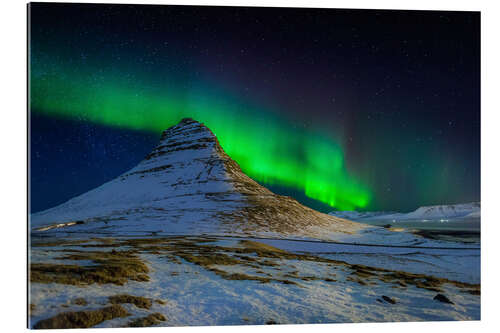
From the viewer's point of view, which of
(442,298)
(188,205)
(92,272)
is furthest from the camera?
(188,205)

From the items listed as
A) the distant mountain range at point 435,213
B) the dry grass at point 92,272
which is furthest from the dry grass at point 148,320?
the distant mountain range at point 435,213

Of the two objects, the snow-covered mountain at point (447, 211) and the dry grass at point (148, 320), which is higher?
the snow-covered mountain at point (447, 211)

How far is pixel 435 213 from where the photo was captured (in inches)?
461

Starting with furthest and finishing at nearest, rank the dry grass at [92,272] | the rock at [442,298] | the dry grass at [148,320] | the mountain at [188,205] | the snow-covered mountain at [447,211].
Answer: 1. the mountain at [188,205]
2. the snow-covered mountain at [447,211]
3. the rock at [442,298]
4. the dry grass at [92,272]
5. the dry grass at [148,320]

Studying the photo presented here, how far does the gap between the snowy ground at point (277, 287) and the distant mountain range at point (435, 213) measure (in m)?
1.01

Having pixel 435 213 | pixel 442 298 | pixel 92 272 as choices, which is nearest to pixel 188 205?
pixel 435 213

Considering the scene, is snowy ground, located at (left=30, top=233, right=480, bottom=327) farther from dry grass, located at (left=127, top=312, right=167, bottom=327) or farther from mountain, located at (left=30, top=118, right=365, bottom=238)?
mountain, located at (left=30, top=118, right=365, bottom=238)

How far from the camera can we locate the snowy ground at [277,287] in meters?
7.87

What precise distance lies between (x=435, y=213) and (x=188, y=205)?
24.6m

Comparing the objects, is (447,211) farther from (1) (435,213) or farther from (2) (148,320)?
(2) (148,320)

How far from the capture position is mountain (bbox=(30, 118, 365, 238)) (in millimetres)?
14047

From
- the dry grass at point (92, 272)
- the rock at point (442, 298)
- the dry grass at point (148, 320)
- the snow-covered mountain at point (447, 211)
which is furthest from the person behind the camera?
the snow-covered mountain at point (447, 211)

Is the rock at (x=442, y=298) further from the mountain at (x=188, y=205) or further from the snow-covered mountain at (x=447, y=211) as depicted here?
the mountain at (x=188, y=205)
